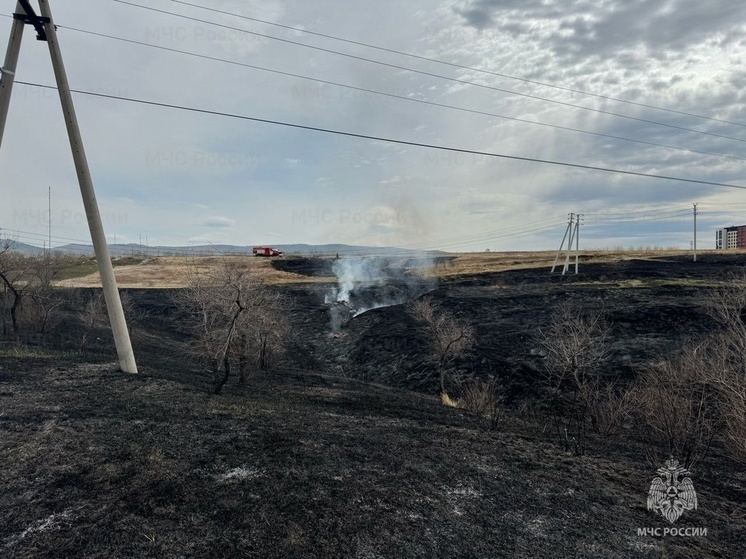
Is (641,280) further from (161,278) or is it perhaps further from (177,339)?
(161,278)

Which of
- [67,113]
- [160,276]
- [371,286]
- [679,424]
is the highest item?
[67,113]

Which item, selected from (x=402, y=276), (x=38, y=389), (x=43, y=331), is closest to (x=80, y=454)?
(x=38, y=389)

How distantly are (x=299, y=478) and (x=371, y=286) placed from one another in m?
45.2

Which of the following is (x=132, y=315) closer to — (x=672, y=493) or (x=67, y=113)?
(x=67, y=113)

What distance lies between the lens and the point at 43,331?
21594mm

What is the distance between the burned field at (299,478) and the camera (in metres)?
5.72

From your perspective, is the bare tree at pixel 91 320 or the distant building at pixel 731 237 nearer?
the bare tree at pixel 91 320

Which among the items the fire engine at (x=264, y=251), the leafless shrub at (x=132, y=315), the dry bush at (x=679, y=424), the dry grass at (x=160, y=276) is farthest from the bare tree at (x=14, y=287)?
the fire engine at (x=264, y=251)

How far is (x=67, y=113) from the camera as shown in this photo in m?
11.6

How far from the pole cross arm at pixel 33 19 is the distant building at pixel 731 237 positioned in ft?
456

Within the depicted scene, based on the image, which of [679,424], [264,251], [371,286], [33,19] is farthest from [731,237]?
[33,19]

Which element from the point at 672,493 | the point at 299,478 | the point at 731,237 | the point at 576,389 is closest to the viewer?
the point at 299,478

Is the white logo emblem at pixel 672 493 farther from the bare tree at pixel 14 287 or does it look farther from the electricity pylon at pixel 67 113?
the bare tree at pixel 14 287

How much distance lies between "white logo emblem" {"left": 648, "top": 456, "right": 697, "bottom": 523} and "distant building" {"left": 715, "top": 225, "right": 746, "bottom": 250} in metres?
129
